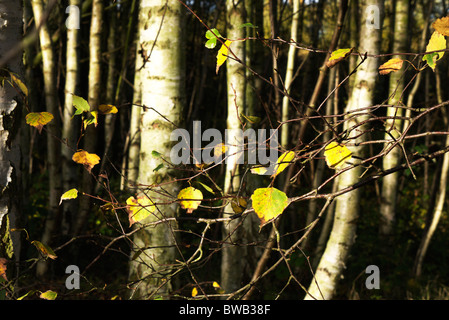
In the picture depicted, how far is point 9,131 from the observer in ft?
6.18

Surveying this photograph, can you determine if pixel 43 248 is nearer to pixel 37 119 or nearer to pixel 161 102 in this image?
pixel 37 119

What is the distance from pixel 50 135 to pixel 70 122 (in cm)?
36

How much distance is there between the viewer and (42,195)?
20.9ft

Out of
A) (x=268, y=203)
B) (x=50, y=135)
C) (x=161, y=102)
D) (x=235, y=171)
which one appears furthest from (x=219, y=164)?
(x=268, y=203)

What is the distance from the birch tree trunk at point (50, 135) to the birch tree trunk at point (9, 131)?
226cm

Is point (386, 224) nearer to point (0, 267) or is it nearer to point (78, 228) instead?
point (78, 228)

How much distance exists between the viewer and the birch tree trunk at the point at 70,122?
433 centimetres

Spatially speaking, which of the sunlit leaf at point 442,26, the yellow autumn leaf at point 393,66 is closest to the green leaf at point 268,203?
the yellow autumn leaf at point 393,66

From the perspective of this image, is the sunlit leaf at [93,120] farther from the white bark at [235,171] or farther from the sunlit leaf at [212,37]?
the white bark at [235,171]

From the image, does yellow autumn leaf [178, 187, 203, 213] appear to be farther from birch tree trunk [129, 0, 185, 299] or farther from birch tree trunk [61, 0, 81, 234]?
birch tree trunk [61, 0, 81, 234]

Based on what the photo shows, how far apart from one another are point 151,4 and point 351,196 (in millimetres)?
1762

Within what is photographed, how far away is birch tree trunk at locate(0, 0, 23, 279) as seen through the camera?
1850 millimetres

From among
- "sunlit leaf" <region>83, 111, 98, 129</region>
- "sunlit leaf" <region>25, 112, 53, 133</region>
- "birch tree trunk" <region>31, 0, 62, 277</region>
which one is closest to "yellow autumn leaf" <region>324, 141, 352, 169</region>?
"sunlit leaf" <region>83, 111, 98, 129</region>
